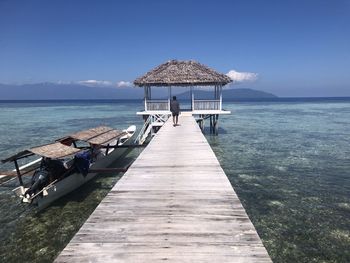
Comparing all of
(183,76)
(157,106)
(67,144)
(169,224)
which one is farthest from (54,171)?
(183,76)

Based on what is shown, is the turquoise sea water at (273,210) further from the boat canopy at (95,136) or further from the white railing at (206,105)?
the white railing at (206,105)

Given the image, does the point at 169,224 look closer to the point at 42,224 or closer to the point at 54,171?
the point at 42,224

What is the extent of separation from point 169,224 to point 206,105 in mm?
20507

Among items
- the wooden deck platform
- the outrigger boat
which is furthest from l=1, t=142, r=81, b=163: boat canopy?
the wooden deck platform

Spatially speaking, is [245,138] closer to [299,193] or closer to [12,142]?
[299,193]

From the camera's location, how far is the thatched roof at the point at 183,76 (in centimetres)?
2333

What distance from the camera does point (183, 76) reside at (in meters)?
23.7

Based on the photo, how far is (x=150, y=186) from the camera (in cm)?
684

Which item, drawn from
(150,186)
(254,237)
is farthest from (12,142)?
(254,237)

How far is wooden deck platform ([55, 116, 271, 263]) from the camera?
3.81 m

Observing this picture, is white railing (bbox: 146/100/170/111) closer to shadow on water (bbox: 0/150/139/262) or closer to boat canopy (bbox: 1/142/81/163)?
shadow on water (bbox: 0/150/139/262)

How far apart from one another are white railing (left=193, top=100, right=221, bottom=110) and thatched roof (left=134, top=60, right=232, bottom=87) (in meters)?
1.48

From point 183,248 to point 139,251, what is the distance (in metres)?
0.58

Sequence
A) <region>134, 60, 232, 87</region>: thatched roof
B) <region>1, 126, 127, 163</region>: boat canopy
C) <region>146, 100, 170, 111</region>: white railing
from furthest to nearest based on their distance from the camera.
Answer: <region>146, 100, 170, 111</region>: white railing, <region>134, 60, 232, 87</region>: thatched roof, <region>1, 126, 127, 163</region>: boat canopy
